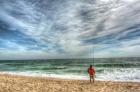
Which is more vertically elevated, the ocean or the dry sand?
the ocean

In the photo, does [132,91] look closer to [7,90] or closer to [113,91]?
[113,91]

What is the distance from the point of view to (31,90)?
1519 centimetres

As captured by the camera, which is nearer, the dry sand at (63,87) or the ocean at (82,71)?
the dry sand at (63,87)

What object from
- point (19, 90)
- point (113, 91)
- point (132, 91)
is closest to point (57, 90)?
point (19, 90)

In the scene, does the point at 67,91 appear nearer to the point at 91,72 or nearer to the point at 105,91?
the point at 105,91

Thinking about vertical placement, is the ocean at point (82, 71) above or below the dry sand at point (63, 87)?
above

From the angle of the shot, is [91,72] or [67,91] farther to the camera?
[91,72]

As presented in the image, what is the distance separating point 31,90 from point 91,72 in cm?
661

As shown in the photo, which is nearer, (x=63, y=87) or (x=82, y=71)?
(x=63, y=87)

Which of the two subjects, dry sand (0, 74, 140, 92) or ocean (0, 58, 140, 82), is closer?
dry sand (0, 74, 140, 92)

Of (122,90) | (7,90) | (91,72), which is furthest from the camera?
(91,72)

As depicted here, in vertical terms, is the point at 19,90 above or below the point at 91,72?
below

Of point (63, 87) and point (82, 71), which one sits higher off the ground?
point (82, 71)

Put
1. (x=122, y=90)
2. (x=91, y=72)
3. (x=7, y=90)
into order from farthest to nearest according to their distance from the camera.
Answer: (x=91, y=72) < (x=122, y=90) < (x=7, y=90)
